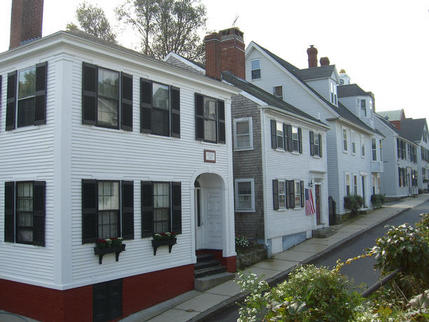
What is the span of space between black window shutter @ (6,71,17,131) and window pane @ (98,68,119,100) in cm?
238

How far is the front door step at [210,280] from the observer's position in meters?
13.4

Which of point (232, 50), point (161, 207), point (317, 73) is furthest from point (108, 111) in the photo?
point (317, 73)

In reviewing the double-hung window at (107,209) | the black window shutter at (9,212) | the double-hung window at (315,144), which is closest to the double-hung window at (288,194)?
the double-hung window at (315,144)

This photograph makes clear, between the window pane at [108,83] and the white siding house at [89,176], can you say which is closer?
the white siding house at [89,176]

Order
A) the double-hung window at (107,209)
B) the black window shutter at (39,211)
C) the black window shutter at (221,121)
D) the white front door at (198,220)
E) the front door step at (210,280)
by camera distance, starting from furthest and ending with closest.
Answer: the white front door at (198,220) → the black window shutter at (221,121) → the front door step at (210,280) → the double-hung window at (107,209) → the black window shutter at (39,211)

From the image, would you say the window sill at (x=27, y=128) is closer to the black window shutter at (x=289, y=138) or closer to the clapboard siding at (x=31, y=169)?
the clapboard siding at (x=31, y=169)

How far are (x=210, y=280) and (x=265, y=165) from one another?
256 inches

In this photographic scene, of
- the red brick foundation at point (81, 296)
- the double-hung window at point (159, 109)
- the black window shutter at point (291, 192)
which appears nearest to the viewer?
the red brick foundation at point (81, 296)

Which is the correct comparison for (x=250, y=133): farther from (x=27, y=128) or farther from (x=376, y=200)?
(x=376, y=200)

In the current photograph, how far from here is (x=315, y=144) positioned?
23516mm

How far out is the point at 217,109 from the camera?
15219 millimetres

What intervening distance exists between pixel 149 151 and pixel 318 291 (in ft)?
28.5

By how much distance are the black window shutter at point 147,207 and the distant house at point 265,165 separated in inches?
253

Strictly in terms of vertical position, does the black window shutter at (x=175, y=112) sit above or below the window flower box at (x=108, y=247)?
above
